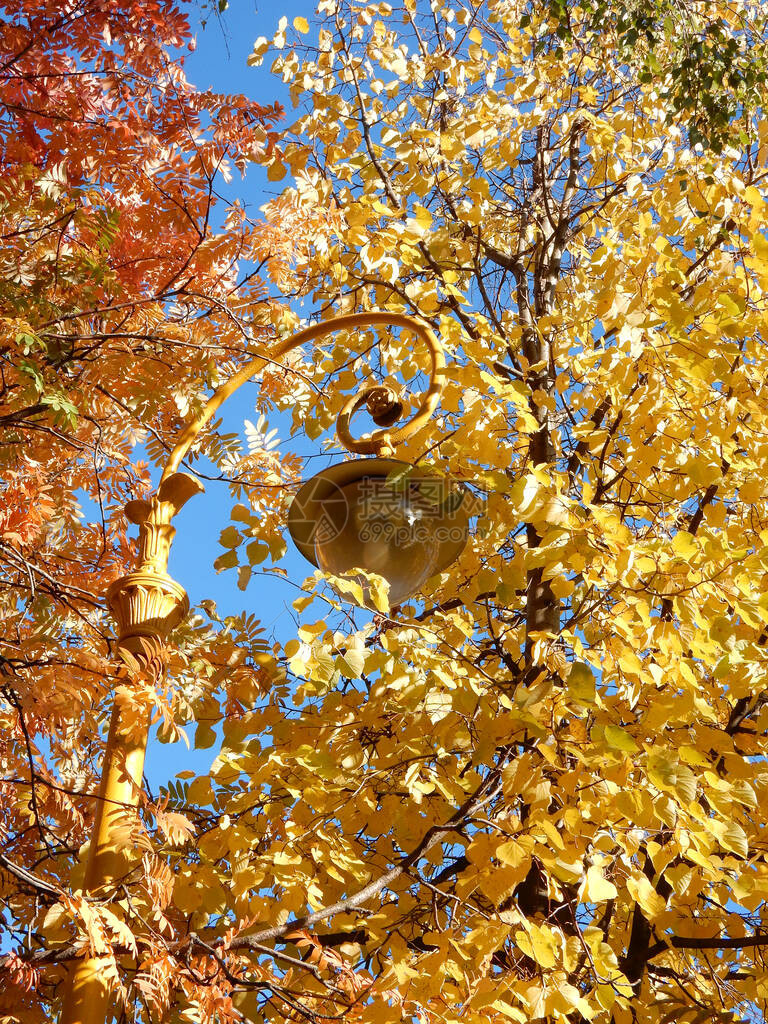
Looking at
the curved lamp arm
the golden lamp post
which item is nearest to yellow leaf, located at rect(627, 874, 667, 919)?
the golden lamp post

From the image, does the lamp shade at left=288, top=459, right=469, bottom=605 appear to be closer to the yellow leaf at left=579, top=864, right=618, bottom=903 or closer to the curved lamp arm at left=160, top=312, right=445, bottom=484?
the curved lamp arm at left=160, top=312, right=445, bottom=484

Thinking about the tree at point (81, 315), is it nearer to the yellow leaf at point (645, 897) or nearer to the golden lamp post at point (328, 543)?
the golden lamp post at point (328, 543)

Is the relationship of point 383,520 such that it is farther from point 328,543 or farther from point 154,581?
point 154,581

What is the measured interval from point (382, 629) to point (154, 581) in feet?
4.67

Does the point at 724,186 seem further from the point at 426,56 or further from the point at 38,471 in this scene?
the point at 38,471

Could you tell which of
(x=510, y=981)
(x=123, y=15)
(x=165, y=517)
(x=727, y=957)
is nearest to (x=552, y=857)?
(x=510, y=981)

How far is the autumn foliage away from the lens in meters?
2.50

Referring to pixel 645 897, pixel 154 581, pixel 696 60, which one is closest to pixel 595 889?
pixel 645 897

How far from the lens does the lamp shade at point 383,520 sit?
8.05 ft

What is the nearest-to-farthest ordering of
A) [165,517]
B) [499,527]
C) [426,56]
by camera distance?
[165,517]
[499,527]
[426,56]

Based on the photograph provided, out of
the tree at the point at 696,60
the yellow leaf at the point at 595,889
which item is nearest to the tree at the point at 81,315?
the yellow leaf at the point at 595,889

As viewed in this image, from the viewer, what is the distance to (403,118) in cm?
542

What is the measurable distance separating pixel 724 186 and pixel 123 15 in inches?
101

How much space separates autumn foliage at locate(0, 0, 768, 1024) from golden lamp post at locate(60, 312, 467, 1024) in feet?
0.31
